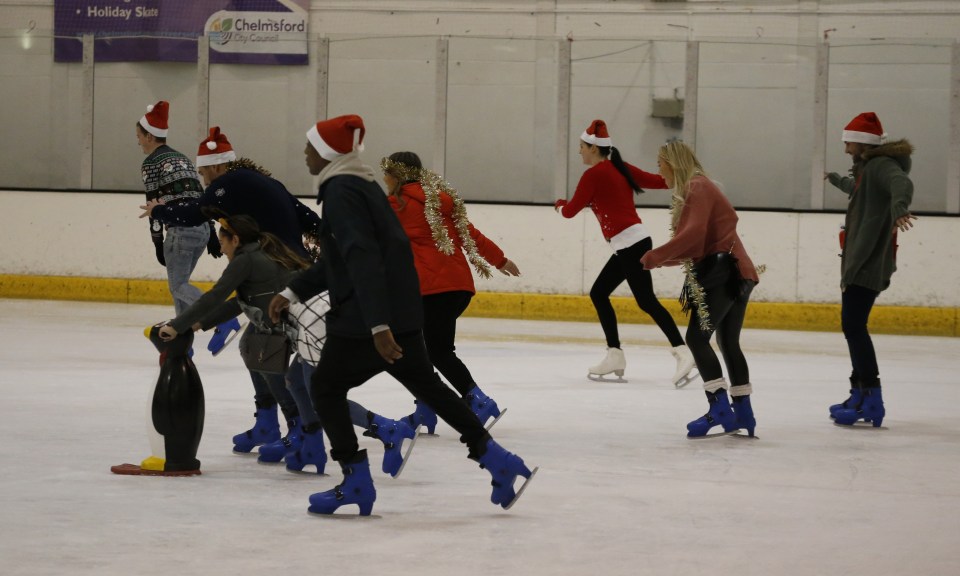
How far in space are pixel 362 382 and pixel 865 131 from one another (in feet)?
11.9

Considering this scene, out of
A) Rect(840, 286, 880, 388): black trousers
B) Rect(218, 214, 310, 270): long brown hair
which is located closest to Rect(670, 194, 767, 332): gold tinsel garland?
Rect(840, 286, 880, 388): black trousers

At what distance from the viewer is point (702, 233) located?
250 inches

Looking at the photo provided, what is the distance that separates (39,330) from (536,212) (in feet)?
15.9

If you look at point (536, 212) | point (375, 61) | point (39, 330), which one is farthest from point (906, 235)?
point (39, 330)

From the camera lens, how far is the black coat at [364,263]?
13.8ft

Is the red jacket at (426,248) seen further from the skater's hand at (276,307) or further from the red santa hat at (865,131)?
the red santa hat at (865,131)

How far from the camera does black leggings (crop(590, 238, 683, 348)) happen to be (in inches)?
345

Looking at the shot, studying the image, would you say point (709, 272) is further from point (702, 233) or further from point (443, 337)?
point (443, 337)

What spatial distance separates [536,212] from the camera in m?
13.2

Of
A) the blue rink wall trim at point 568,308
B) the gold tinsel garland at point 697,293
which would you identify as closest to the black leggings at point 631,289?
the gold tinsel garland at point 697,293

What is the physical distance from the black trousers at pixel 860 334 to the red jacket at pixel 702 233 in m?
0.73

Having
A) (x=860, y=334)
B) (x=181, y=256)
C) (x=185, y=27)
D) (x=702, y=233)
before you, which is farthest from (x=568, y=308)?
(x=702, y=233)

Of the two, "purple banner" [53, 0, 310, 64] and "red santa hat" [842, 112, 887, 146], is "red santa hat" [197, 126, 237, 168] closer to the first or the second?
"red santa hat" [842, 112, 887, 146]

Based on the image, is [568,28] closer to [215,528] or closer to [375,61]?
[375,61]
